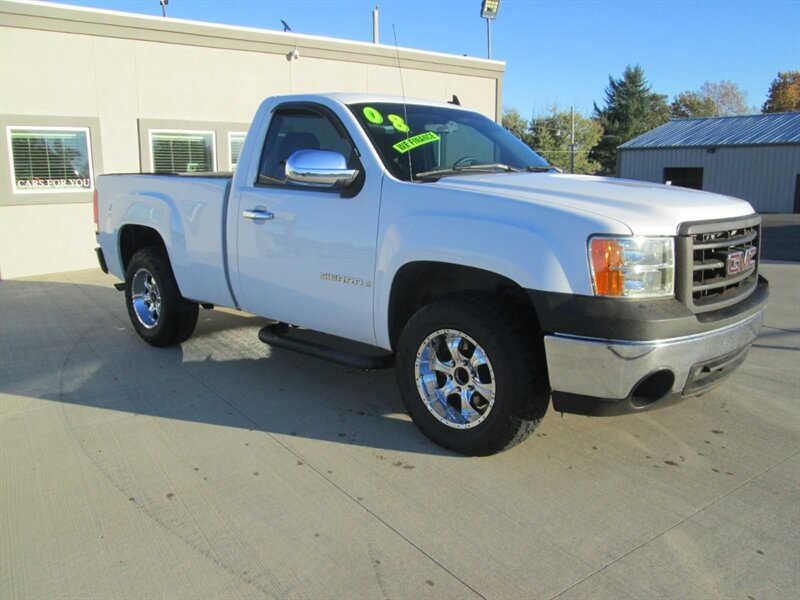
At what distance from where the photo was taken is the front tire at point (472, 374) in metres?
3.47

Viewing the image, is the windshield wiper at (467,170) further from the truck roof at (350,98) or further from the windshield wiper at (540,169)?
the truck roof at (350,98)

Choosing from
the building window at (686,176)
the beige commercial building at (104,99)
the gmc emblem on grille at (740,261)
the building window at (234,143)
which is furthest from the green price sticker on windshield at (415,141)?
the building window at (686,176)

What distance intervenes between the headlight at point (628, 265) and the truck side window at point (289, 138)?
6.99 ft

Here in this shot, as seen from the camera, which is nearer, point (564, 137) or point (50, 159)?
point (50, 159)

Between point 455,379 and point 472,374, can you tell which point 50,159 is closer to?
point 455,379

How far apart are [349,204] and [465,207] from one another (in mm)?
888

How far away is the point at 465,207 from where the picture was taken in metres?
3.57

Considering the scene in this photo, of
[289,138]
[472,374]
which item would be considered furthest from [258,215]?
[472,374]

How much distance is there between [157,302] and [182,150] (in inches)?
275

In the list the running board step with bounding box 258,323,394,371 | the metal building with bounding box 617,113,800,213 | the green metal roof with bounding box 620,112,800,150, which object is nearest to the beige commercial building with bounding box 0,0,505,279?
the running board step with bounding box 258,323,394,371

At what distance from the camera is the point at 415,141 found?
4.33 m

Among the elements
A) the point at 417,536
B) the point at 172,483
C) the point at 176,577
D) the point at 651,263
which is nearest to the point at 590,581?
the point at 417,536

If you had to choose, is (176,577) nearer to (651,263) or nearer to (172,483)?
(172,483)

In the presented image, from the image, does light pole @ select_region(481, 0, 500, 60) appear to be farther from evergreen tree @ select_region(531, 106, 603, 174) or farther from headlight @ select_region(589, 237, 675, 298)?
evergreen tree @ select_region(531, 106, 603, 174)
